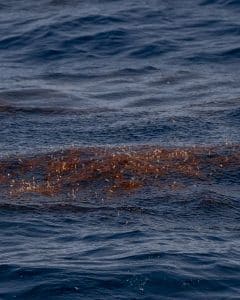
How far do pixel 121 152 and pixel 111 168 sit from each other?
1.19 m

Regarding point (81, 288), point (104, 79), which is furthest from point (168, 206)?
point (104, 79)

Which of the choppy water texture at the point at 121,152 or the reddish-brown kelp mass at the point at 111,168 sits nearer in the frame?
the choppy water texture at the point at 121,152

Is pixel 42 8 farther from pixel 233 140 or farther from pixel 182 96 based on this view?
pixel 233 140

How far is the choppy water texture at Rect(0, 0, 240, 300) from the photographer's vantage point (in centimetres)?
1153

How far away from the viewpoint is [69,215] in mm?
14328

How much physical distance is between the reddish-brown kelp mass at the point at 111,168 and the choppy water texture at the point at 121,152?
4 cm

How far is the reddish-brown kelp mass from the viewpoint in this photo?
16.1 m

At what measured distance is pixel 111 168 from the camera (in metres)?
16.8

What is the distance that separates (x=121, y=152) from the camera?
58.9 feet

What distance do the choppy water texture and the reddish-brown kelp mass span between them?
4 centimetres

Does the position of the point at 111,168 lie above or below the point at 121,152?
above

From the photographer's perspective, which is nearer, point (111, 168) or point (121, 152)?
point (111, 168)

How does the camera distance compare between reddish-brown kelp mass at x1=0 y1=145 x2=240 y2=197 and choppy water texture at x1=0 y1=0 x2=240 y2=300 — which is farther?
reddish-brown kelp mass at x1=0 y1=145 x2=240 y2=197

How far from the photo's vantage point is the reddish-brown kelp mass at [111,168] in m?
16.1
